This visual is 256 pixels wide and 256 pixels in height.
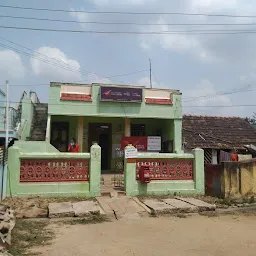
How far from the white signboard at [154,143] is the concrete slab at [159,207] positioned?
7.02m

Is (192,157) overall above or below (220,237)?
above

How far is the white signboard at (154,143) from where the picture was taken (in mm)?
17062

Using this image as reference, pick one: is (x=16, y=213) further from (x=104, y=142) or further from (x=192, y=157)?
(x=104, y=142)

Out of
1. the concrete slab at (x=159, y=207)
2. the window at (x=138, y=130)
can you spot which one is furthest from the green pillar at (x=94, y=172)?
the window at (x=138, y=130)

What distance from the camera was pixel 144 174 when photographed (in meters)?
10.9

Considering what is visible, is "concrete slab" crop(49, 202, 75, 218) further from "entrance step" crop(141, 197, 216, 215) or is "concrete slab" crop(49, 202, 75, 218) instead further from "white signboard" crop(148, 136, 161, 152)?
"white signboard" crop(148, 136, 161, 152)

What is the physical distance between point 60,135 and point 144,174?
8407 millimetres

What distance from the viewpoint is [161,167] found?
1144 cm

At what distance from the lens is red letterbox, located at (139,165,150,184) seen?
429 inches

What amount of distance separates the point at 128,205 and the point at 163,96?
9.05m

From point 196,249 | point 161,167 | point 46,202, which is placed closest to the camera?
point 196,249

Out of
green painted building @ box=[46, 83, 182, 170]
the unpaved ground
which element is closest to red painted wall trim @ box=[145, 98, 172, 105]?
green painted building @ box=[46, 83, 182, 170]

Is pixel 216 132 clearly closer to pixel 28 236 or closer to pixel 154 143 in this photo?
pixel 154 143

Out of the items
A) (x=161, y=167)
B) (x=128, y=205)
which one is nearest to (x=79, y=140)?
(x=161, y=167)
